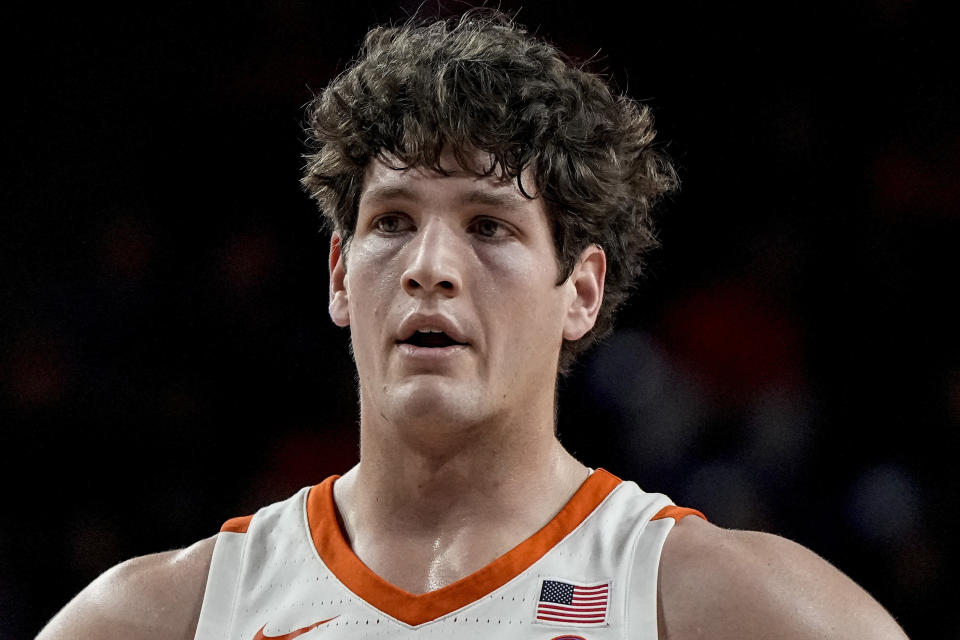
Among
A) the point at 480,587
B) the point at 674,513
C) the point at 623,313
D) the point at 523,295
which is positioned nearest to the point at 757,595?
the point at 674,513

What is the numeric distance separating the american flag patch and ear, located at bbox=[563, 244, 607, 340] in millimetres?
660

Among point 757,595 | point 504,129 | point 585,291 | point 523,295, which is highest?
point 504,129

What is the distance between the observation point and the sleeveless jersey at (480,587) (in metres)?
2.47

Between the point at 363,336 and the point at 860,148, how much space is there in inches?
119

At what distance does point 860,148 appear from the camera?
4957 mm

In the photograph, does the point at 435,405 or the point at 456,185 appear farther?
the point at 456,185

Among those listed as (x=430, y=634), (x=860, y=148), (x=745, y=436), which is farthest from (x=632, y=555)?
(x=860, y=148)

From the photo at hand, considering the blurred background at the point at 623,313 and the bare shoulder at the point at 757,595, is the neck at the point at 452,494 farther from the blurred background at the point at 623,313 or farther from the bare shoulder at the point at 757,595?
the blurred background at the point at 623,313

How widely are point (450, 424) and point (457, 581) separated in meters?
0.34

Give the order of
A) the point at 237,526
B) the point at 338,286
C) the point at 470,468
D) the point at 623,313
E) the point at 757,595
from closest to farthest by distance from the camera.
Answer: the point at 757,595 < the point at 470,468 < the point at 237,526 < the point at 338,286 < the point at 623,313

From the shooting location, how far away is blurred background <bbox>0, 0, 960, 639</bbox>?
4594mm

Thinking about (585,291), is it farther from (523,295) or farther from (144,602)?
(144,602)

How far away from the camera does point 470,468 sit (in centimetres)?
273

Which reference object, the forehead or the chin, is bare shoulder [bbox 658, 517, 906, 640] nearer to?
the chin
